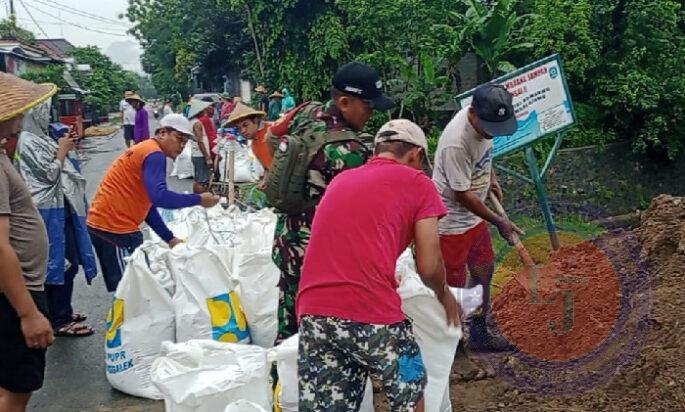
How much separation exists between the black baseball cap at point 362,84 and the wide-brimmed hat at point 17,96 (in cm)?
119

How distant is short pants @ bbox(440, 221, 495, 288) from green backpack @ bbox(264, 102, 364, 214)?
44.7 inches

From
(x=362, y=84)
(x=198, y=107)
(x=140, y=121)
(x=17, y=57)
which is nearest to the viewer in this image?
(x=362, y=84)

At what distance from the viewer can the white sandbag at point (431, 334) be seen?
10.1 ft

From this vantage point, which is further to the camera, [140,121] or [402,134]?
[140,121]

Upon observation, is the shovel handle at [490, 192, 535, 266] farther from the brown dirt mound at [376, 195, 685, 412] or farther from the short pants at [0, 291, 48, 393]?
the short pants at [0, 291, 48, 393]

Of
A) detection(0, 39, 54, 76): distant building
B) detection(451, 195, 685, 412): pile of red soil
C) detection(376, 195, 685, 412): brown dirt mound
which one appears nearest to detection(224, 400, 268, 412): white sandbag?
detection(376, 195, 685, 412): brown dirt mound

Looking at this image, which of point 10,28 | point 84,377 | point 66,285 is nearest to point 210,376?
point 84,377

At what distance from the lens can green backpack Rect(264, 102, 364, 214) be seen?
2998 millimetres

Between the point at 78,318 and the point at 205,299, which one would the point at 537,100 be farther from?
the point at 78,318

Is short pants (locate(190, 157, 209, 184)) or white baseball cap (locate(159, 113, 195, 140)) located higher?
white baseball cap (locate(159, 113, 195, 140))

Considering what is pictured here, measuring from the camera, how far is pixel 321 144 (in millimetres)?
2980

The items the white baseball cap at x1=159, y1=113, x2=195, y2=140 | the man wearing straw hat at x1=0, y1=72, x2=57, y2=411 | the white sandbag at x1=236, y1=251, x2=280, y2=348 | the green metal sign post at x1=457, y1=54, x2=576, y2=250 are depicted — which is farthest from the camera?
the green metal sign post at x1=457, y1=54, x2=576, y2=250

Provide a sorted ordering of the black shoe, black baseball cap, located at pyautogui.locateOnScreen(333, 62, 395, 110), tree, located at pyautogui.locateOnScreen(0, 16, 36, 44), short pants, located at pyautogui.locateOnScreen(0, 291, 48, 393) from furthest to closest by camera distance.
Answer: tree, located at pyautogui.locateOnScreen(0, 16, 36, 44) → the black shoe → black baseball cap, located at pyautogui.locateOnScreen(333, 62, 395, 110) → short pants, located at pyautogui.locateOnScreen(0, 291, 48, 393)

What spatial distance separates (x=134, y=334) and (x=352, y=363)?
1.86 m
